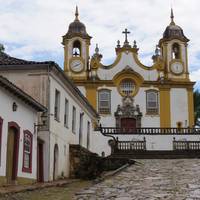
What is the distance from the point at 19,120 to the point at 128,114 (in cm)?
2791

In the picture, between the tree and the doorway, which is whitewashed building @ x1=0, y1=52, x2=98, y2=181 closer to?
the doorway

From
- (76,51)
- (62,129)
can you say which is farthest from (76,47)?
(62,129)

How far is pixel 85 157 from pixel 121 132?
16254mm

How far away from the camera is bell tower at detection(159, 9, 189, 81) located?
151 ft

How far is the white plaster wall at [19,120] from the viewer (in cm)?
1541

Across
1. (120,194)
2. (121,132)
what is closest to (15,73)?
(120,194)

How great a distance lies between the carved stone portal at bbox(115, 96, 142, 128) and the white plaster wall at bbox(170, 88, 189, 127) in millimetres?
3003

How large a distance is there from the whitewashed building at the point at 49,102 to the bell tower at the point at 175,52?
24126 mm

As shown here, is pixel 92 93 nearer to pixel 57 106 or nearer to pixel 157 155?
pixel 157 155

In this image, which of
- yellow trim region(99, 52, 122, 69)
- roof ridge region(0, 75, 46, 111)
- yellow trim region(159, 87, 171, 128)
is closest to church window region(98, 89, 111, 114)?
yellow trim region(99, 52, 122, 69)

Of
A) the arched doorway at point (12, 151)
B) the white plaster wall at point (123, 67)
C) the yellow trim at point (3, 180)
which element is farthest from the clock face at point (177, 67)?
the yellow trim at point (3, 180)

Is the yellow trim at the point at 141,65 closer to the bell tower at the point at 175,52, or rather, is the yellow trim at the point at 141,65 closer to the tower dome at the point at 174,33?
the bell tower at the point at 175,52

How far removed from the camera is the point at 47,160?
64.4ft

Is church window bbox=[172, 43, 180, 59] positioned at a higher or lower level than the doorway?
higher
